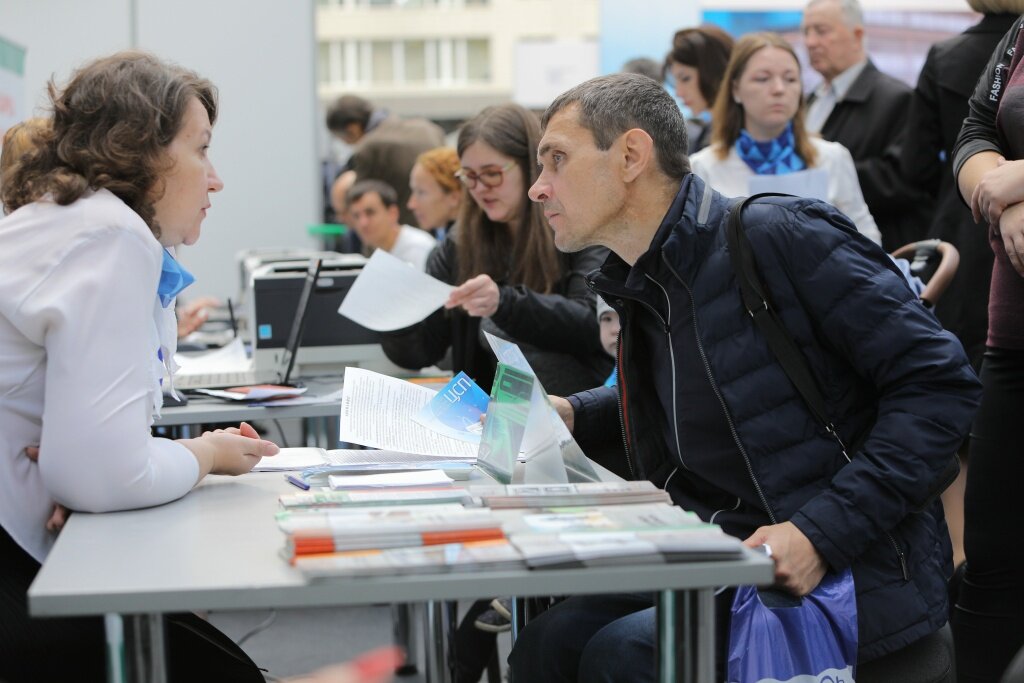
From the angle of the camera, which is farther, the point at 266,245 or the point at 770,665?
the point at 266,245

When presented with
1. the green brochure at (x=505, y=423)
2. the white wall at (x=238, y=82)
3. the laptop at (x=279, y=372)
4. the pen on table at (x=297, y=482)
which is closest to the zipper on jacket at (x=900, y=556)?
the green brochure at (x=505, y=423)

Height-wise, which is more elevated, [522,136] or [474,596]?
[522,136]

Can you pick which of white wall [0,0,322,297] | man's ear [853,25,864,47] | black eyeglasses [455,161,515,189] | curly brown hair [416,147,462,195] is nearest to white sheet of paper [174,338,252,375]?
black eyeglasses [455,161,515,189]

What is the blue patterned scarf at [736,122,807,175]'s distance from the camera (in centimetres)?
364

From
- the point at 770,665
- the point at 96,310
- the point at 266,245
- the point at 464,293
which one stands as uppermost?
the point at 96,310

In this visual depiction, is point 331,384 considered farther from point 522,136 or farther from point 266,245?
point 266,245

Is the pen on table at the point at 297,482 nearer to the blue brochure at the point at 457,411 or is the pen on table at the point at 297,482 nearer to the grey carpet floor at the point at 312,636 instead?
the blue brochure at the point at 457,411

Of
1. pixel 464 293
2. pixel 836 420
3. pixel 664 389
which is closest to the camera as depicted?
pixel 836 420

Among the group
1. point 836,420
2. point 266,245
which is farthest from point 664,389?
point 266,245

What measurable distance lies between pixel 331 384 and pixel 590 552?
2037 millimetres

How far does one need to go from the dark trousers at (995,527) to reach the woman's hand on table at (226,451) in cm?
125

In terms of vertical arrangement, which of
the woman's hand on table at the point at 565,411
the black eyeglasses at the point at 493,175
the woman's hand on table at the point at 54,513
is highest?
the black eyeglasses at the point at 493,175

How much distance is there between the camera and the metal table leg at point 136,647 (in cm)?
121

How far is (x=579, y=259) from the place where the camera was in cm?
304
